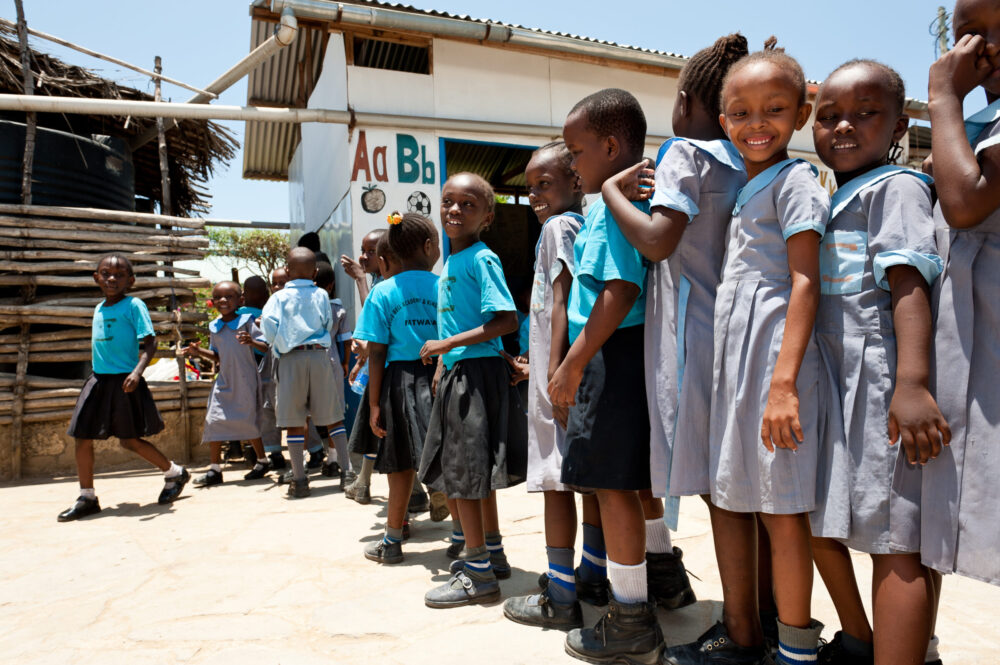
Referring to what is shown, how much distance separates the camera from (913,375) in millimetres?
1457

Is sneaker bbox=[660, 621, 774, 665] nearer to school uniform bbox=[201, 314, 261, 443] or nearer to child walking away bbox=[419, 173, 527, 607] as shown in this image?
child walking away bbox=[419, 173, 527, 607]

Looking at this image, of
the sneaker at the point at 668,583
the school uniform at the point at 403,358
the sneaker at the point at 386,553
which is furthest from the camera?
the sneaker at the point at 386,553

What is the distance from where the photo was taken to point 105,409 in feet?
15.4

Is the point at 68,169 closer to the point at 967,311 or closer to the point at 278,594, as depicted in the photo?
the point at 278,594

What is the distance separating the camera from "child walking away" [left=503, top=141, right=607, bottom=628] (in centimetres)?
224

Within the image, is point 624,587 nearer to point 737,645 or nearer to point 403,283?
point 737,645

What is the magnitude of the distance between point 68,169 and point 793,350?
7.18 meters

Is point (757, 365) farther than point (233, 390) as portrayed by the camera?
No

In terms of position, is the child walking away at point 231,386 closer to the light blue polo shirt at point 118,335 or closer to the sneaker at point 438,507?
the light blue polo shirt at point 118,335

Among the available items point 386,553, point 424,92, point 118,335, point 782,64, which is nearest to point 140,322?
point 118,335

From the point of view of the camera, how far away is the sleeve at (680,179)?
1.83 metres

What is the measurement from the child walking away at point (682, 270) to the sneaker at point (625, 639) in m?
0.36

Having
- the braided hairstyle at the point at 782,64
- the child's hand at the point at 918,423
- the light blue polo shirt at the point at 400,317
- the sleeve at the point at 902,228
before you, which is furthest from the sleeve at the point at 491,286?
the child's hand at the point at 918,423

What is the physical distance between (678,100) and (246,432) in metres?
4.80
